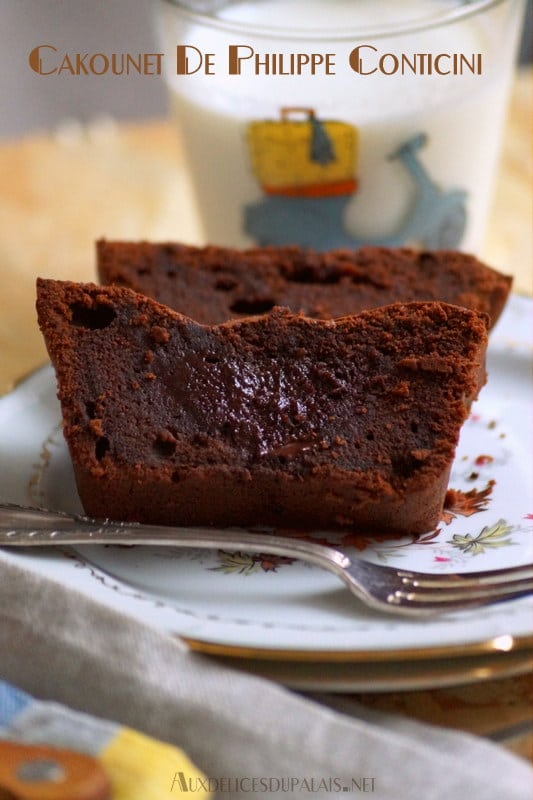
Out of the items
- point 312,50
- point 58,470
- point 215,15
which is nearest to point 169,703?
point 58,470

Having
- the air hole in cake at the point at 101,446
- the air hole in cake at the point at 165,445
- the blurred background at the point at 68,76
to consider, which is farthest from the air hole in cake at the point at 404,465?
the blurred background at the point at 68,76

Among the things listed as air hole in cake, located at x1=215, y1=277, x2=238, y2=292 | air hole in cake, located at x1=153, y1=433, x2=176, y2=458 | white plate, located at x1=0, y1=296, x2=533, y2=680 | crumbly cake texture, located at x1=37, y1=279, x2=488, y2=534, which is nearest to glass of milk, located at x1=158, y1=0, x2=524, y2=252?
air hole in cake, located at x1=215, y1=277, x2=238, y2=292

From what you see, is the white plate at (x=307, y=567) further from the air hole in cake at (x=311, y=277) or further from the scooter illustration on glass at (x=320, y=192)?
the scooter illustration on glass at (x=320, y=192)

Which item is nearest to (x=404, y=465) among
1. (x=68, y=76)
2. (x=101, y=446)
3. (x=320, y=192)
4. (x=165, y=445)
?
(x=165, y=445)

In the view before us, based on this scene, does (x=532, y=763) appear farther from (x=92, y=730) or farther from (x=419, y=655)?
(x=92, y=730)

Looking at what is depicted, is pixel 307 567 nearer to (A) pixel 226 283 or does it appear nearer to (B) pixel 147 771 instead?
(B) pixel 147 771

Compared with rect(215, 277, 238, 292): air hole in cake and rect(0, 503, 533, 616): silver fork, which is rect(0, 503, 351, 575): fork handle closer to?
rect(0, 503, 533, 616): silver fork
